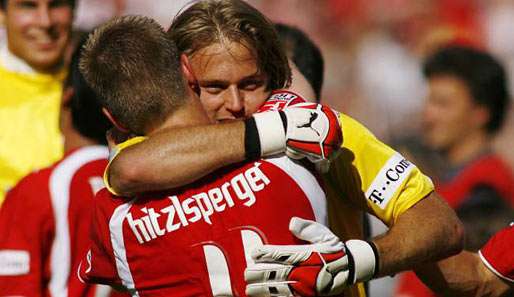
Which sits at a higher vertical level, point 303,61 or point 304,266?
point 304,266

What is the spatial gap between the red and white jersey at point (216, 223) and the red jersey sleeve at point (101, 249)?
2.6 inches

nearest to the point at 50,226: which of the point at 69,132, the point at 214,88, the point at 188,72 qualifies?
the point at 69,132

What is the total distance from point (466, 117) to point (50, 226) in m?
4.28

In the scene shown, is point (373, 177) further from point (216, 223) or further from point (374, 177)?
point (216, 223)

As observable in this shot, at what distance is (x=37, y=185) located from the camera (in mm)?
4484

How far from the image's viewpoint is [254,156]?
314cm

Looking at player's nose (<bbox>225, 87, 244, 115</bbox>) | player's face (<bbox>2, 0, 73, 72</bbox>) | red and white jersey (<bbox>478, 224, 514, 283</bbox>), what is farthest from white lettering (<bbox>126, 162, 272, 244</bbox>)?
player's face (<bbox>2, 0, 73, 72</bbox>)

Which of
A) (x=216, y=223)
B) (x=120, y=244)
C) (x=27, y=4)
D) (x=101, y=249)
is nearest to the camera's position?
(x=216, y=223)

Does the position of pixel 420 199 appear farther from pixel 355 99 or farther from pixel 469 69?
pixel 355 99

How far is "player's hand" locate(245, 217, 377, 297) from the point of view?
119 inches

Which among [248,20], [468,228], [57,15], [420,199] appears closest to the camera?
[420,199]

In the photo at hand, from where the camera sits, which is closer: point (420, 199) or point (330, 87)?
point (420, 199)

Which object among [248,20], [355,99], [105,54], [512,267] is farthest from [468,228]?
[355,99]

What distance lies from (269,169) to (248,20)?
56 cm
